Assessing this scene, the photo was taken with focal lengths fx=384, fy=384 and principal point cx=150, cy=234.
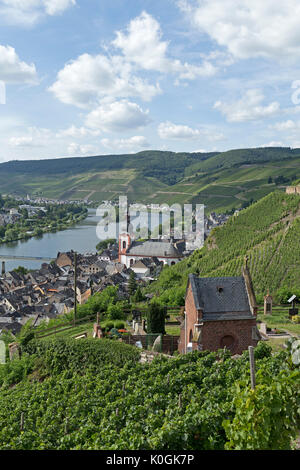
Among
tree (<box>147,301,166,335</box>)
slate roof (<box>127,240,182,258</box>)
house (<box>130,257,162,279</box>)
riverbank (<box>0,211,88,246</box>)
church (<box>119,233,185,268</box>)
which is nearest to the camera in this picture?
tree (<box>147,301,166,335</box>)

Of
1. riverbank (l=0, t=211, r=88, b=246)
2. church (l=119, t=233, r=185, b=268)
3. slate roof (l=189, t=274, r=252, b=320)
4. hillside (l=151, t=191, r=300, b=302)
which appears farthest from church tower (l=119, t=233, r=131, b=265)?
slate roof (l=189, t=274, r=252, b=320)

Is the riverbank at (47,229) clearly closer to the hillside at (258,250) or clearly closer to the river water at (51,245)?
the river water at (51,245)

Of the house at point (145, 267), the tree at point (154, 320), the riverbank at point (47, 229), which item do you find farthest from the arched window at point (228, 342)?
the riverbank at point (47, 229)

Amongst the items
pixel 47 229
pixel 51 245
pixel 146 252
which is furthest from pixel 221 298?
pixel 47 229

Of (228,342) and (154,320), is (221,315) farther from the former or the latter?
(154,320)

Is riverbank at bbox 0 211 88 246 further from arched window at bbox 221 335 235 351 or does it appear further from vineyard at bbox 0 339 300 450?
arched window at bbox 221 335 235 351
